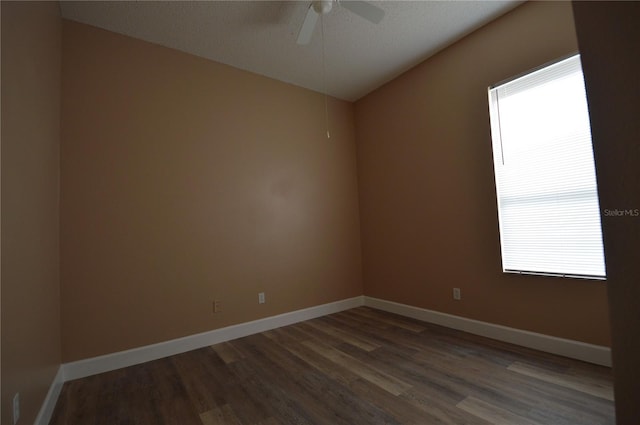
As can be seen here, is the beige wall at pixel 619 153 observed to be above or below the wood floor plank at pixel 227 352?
above

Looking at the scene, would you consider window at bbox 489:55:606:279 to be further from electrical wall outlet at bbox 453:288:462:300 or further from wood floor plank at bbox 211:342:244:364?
wood floor plank at bbox 211:342:244:364

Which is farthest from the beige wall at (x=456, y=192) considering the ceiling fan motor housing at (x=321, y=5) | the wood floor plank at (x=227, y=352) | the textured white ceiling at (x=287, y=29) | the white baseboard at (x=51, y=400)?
the white baseboard at (x=51, y=400)

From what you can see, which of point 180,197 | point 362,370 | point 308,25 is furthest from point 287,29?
point 362,370

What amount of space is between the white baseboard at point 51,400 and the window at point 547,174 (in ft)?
11.3

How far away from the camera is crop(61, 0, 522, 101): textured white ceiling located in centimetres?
237

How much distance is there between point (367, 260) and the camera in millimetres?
4055

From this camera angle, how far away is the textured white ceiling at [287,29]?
2371 mm

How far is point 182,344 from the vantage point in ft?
8.79

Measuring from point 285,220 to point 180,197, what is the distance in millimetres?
1178

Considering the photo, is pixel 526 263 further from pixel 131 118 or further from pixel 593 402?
pixel 131 118

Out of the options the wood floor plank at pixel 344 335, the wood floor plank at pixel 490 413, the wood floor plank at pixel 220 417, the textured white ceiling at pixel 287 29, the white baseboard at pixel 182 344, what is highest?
the textured white ceiling at pixel 287 29

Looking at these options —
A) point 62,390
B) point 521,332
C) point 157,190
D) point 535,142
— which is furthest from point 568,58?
point 62,390

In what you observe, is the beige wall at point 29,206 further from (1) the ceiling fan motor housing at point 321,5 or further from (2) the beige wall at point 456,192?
(2) the beige wall at point 456,192

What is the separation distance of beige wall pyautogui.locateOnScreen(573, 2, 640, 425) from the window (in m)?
2.05
